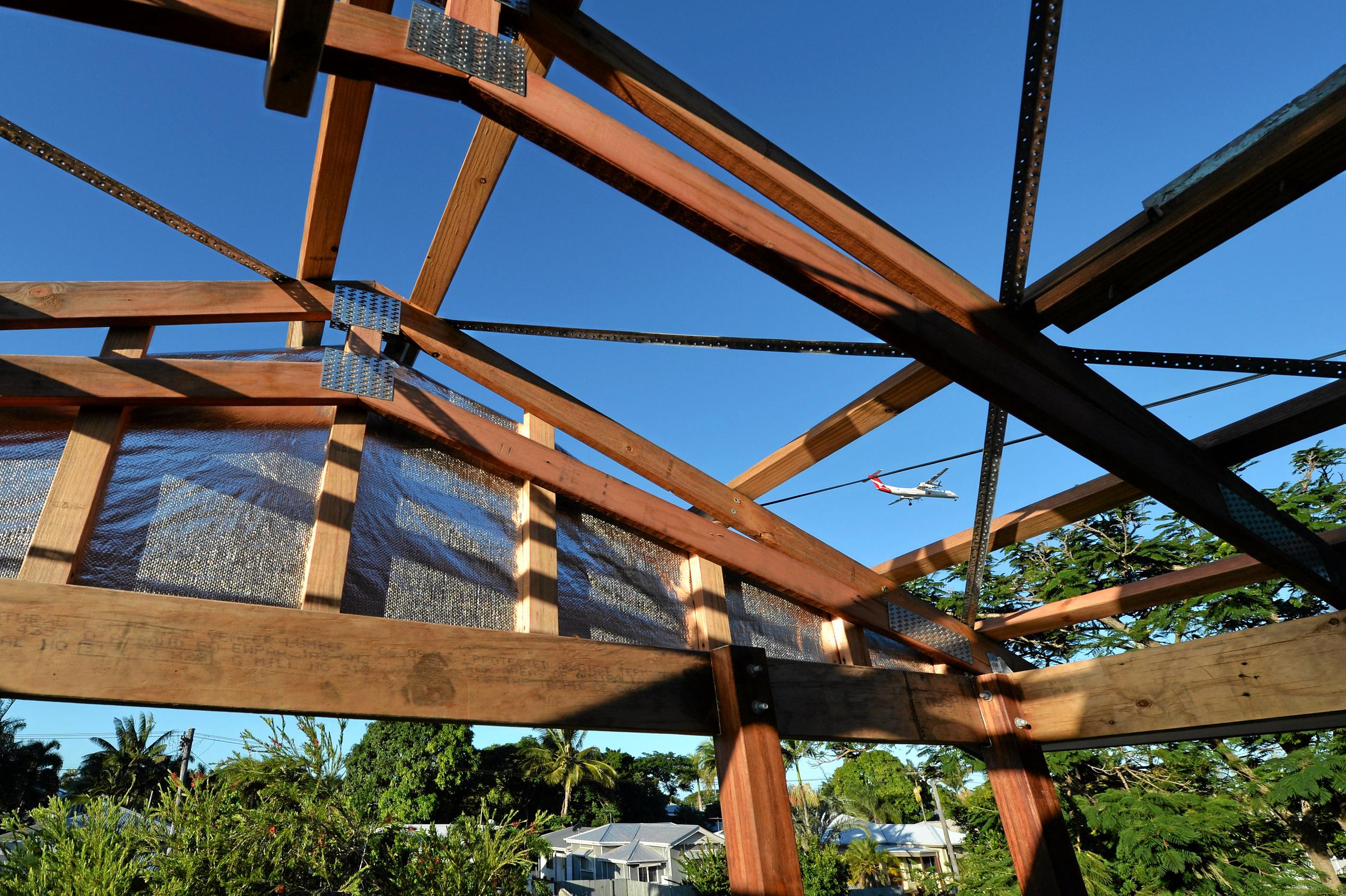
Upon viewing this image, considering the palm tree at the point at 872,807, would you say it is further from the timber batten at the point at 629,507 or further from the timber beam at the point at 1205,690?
the timber beam at the point at 1205,690

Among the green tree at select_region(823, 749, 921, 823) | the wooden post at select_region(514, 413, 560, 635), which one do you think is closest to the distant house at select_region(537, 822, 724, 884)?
the green tree at select_region(823, 749, 921, 823)

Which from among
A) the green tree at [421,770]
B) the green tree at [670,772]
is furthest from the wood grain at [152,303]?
the green tree at [670,772]

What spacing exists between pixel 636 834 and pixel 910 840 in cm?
929

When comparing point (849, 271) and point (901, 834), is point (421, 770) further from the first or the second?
point (849, 271)

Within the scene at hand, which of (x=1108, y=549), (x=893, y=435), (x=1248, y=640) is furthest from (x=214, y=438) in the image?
(x=1108, y=549)

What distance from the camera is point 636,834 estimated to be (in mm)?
23203

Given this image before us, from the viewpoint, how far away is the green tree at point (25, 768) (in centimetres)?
2445

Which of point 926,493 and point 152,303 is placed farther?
point 926,493

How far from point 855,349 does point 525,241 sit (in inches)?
74.7

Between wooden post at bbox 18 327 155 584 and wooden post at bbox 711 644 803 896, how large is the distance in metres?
1.77

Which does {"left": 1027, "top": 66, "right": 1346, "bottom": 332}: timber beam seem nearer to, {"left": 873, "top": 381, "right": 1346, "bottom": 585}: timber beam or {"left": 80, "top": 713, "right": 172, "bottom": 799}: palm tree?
{"left": 873, "top": 381, "right": 1346, "bottom": 585}: timber beam

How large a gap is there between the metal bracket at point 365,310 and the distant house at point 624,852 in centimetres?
2254

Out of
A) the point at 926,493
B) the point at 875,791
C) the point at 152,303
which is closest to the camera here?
the point at 152,303

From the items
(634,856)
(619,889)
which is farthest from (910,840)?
(619,889)
